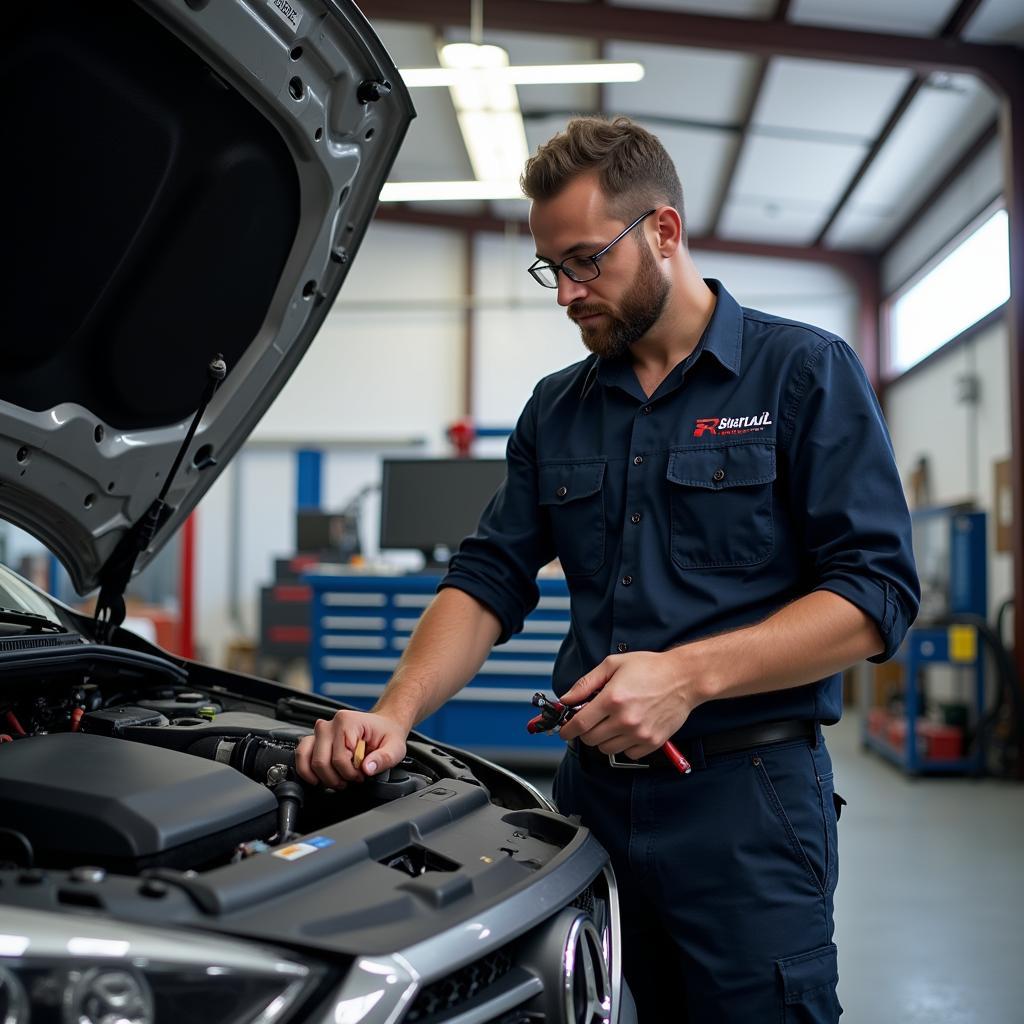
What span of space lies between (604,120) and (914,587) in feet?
2.15

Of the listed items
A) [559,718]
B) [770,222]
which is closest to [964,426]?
[770,222]

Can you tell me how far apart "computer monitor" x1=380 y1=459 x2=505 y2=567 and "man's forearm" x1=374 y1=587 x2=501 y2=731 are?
2694mm

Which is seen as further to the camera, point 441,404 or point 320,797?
point 441,404

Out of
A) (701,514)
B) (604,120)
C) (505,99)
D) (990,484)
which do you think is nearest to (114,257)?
(604,120)

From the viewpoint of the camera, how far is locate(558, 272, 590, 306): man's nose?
1.24m

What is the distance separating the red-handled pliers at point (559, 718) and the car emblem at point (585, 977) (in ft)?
0.60

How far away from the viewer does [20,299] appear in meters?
1.22

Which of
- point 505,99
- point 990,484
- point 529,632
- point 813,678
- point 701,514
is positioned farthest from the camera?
point 990,484

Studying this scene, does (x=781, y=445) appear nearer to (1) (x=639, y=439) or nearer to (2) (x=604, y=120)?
(1) (x=639, y=439)

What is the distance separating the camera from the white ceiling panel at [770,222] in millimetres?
7833

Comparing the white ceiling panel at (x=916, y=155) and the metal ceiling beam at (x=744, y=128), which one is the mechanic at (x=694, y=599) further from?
the white ceiling panel at (x=916, y=155)

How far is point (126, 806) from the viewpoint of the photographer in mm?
873

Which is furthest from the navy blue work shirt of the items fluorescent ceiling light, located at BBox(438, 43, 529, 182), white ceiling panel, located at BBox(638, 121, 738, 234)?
white ceiling panel, located at BBox(638, 121, 738, 234)

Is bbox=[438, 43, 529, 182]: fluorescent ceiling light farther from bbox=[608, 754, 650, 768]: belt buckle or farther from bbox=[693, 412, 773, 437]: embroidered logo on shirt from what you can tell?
bbox=[608, 754, 650, 768]: belt buckle
